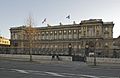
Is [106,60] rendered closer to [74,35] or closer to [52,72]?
[52,72]

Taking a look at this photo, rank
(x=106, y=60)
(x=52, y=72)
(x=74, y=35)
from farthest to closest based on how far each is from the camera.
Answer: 1. (x=74, y=35)
2. (x=106, y=60)
3. (x=52, y=72)

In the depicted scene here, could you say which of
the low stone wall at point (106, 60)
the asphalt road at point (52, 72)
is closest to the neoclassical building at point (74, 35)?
the low stone wall at point (106, 60)

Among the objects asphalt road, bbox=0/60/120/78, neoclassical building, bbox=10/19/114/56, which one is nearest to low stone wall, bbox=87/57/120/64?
asphalt road, bbox=0/60/120/78

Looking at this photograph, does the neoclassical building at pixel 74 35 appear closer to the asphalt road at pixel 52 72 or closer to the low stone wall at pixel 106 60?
the low stone wall at pixel 106 60

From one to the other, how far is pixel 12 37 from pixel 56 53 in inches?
3463

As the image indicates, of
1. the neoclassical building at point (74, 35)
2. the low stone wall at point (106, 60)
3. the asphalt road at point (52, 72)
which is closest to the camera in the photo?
the asphalt road at point (52, 72)

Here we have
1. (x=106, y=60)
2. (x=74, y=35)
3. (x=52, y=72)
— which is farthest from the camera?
(x=74, y=35)

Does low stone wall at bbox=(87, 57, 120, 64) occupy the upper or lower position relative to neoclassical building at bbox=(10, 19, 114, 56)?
lower

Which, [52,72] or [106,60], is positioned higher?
[106,60]

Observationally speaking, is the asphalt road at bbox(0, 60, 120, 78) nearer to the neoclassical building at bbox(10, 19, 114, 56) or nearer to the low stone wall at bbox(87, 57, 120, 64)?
the low stone wall at bbox(87, 57, 120, 64)

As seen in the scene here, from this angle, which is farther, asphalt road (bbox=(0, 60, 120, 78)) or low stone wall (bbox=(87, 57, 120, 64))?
low stone wall (bbox=(87, 57, 120, 64))

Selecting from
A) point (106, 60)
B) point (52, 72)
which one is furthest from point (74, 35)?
point (52, 72)

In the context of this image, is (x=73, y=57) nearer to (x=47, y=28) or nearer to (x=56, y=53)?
(x=56, y=53)

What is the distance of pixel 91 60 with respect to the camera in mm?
45062
